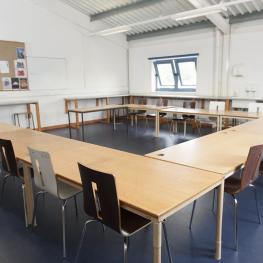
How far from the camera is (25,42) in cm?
673

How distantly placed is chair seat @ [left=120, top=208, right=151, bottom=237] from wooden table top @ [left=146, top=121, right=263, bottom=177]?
2.00ft

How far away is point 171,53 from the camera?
807 cm

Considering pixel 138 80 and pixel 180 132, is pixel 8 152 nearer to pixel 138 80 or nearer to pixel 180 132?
pixel 180 132

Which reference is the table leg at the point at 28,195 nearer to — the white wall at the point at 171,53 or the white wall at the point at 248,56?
the white wall at the point at 248,56

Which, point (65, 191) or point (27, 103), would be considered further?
point (27, 103)

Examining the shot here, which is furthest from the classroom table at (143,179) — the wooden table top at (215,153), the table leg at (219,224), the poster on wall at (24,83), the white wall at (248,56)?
the white wall at (248,56)

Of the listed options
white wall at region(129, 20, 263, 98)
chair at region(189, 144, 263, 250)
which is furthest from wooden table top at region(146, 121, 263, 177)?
white wall at region(129, 20, 263, 98)

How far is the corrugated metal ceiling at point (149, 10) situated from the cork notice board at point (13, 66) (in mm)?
2044

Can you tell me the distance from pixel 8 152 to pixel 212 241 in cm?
198

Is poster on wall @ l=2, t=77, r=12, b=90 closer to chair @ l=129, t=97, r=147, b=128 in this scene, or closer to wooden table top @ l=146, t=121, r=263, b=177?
chair @ l=129, t=97, r=147, b=128

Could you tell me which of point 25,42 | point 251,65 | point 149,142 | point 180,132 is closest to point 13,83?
point 25,42

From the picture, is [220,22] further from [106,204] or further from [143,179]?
[106,204]

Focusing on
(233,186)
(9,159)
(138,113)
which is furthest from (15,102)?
(233,186)

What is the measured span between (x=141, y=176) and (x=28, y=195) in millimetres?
1241
